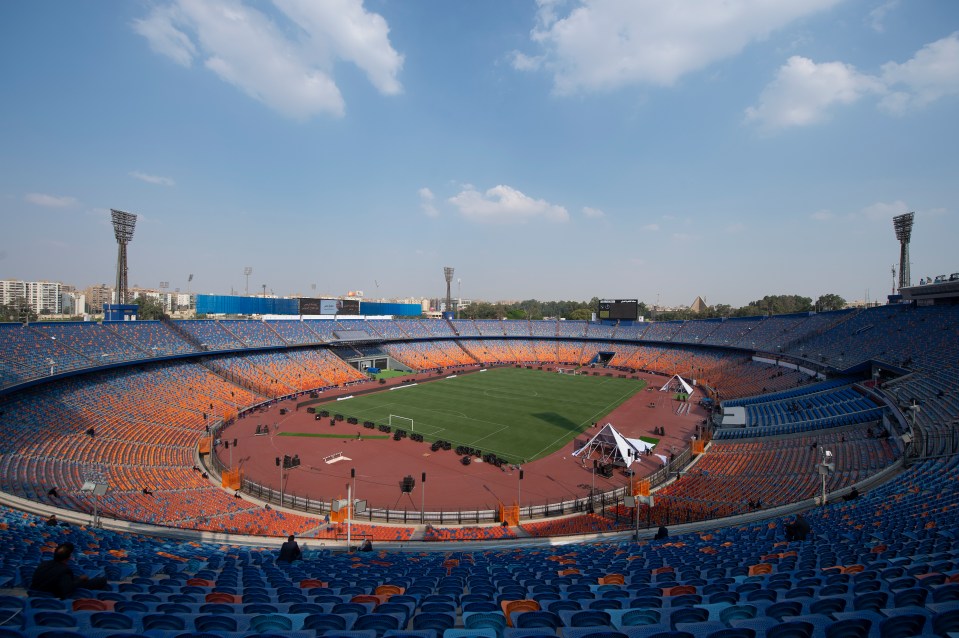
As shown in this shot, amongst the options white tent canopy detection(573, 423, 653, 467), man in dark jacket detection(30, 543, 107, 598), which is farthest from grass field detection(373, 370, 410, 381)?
man in dark jacket detection(30, 543, 107, 598)

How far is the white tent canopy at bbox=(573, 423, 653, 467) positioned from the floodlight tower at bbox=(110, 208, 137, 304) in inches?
2298

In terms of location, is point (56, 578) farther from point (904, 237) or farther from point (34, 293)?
point (34, 293)

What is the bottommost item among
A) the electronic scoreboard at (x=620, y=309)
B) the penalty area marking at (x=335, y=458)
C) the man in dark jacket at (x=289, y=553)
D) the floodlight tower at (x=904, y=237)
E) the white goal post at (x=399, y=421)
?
the penalty area marking at (x=335, y=458)

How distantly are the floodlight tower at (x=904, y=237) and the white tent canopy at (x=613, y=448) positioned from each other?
2141 inches

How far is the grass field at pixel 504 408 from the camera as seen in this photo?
38.9 metres

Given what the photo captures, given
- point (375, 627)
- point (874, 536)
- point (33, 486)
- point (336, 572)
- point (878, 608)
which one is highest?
point (878, 608)

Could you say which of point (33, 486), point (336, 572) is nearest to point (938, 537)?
point (336, 572)

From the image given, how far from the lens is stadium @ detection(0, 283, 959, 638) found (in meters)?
5.81

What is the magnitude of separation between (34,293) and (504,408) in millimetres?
244890

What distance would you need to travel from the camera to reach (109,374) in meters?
41.4

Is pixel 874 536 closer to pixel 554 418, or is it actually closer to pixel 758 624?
pixel 758 624

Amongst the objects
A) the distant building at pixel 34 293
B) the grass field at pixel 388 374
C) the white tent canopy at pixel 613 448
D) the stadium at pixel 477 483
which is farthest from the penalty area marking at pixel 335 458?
the distant building at pixel 34 293

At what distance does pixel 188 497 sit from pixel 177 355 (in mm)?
29530

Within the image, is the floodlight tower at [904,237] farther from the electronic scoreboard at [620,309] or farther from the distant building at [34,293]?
the distant building at [34,293]
